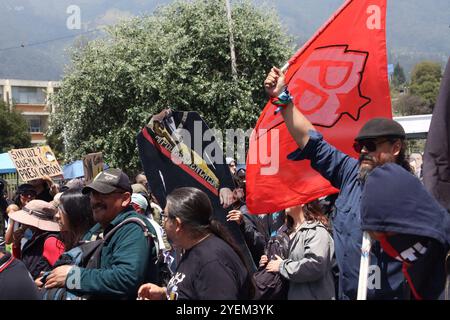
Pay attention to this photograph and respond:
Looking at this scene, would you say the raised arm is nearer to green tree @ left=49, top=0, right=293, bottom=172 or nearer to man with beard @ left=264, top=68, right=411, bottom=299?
man with beard @ left=264, top=68, right=411, bottom=299

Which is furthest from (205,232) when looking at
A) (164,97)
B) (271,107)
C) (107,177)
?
(164,97)

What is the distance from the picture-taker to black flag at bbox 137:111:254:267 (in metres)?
4.67

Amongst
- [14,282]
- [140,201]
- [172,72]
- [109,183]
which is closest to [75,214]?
[109,183]

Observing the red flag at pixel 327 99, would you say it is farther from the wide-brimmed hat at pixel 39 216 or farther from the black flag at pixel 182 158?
the wide-brimmed hat at pixel 39 216

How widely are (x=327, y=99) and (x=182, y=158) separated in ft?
4.02

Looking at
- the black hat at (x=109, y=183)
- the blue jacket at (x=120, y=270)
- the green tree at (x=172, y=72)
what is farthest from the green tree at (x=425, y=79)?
the blue jacket at (x=120, y=270)

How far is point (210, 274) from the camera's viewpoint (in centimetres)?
287

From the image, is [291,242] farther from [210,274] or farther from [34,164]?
[34,164]

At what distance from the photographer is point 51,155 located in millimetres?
8875

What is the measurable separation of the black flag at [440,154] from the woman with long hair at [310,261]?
1374 millimetres

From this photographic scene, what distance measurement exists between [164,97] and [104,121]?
2909mm
